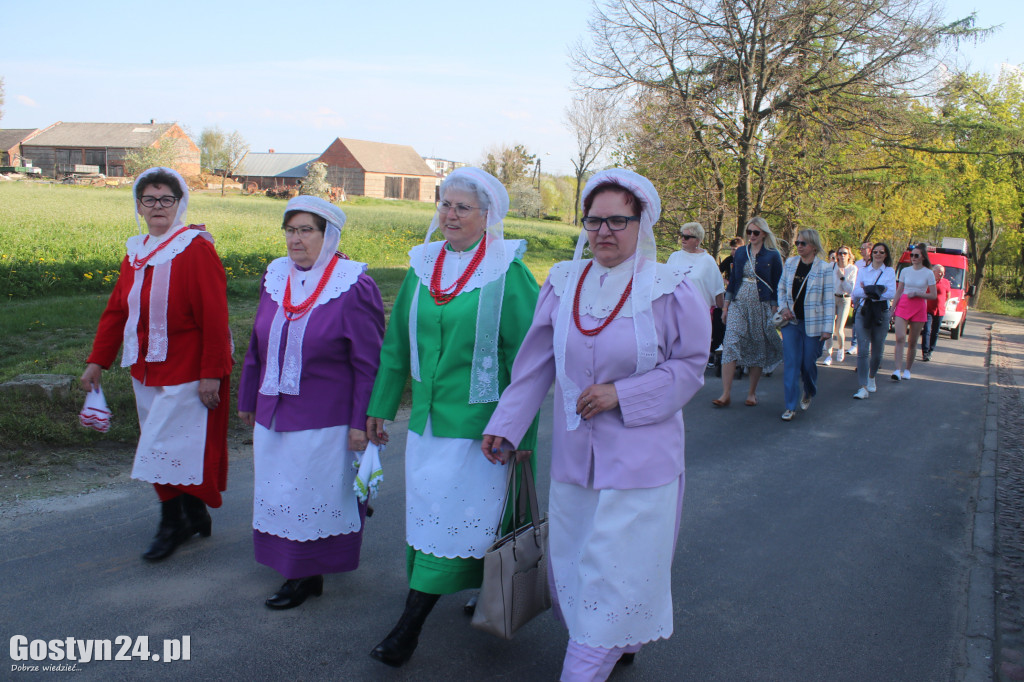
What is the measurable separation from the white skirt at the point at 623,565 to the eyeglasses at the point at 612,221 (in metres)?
1.00

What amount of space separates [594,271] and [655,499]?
36.4 inches

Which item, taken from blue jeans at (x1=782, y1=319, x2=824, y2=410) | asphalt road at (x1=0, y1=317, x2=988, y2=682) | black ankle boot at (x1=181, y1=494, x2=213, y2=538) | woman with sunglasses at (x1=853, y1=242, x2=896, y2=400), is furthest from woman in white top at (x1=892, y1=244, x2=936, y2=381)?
black ankle boot at (x1=181, y1=494, x2=213, y2=538)

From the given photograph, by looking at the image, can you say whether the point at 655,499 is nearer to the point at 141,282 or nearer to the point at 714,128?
the point at 141,282

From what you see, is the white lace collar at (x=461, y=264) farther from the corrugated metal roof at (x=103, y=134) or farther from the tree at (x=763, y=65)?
the corrugated metal roof at (x=103, y=134)

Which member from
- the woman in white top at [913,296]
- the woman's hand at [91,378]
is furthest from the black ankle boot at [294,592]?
the woman in white top at [913,296]

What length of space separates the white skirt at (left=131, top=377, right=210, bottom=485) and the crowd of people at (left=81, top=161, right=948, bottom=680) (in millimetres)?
11

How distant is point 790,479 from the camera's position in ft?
20.6

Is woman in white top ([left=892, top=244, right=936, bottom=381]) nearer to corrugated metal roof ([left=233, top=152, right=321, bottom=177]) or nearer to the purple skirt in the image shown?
the purple skirt

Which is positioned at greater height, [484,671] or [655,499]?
[655,499]

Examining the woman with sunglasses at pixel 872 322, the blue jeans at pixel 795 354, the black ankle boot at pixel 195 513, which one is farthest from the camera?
the woman with sunglasses at pixel 872 322

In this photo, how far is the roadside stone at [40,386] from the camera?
6.23 meters

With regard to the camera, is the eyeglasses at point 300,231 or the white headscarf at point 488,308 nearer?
the white headscarf at point 488,308

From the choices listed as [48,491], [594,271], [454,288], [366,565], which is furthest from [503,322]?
[48,491]

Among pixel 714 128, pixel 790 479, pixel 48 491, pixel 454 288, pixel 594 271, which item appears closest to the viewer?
pixel 594 271
